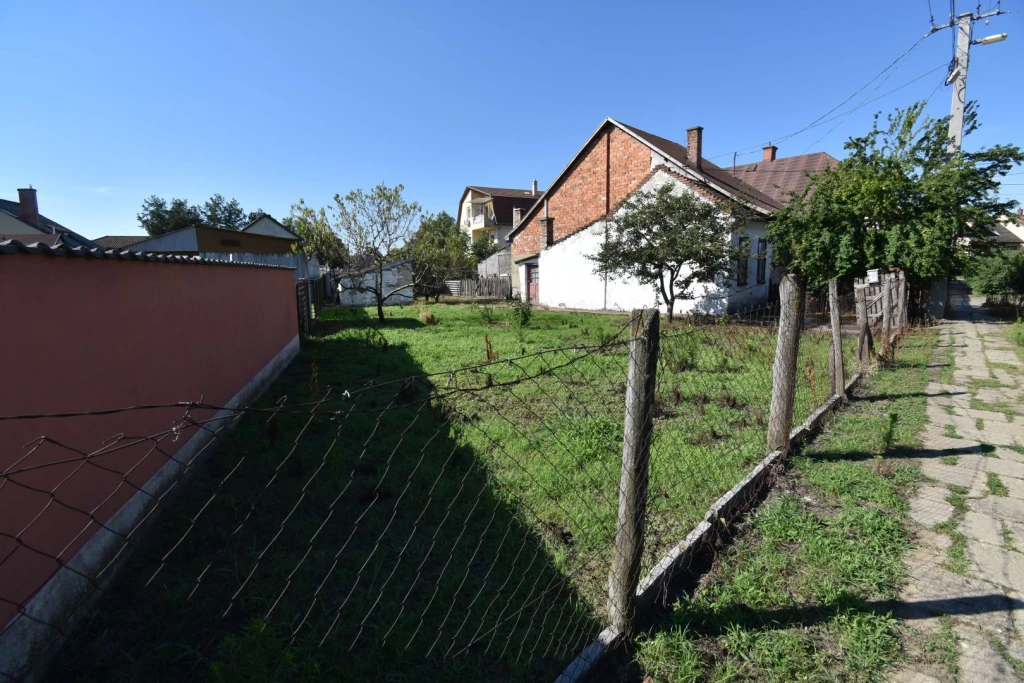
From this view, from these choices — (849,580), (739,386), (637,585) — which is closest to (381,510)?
(637,585)

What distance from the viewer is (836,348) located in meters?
5.53

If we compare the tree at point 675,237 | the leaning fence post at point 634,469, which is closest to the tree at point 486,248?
the tree at point 675,237

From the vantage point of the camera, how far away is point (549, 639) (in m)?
2.37

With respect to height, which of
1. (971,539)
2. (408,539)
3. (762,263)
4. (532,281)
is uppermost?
(762,263)

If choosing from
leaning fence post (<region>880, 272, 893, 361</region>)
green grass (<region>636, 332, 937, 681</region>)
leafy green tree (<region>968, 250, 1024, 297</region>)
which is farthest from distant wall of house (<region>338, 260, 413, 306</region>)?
leafy green tree (<region>968, 250, 1024, 297</region>)

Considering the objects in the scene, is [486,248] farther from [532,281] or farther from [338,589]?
[338,589]

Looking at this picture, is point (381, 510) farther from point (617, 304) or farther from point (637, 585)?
point (617, 304)

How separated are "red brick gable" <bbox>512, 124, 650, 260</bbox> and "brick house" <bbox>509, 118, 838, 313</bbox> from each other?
4 cm

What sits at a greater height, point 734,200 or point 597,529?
point 734,200

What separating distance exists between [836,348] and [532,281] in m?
20.8

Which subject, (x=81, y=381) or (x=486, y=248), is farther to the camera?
(x=486, y=248)

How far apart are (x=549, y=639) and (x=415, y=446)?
275 centimetres

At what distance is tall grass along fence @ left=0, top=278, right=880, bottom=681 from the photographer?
223 cm

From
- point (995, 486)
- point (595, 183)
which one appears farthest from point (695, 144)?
point (995, 486)
